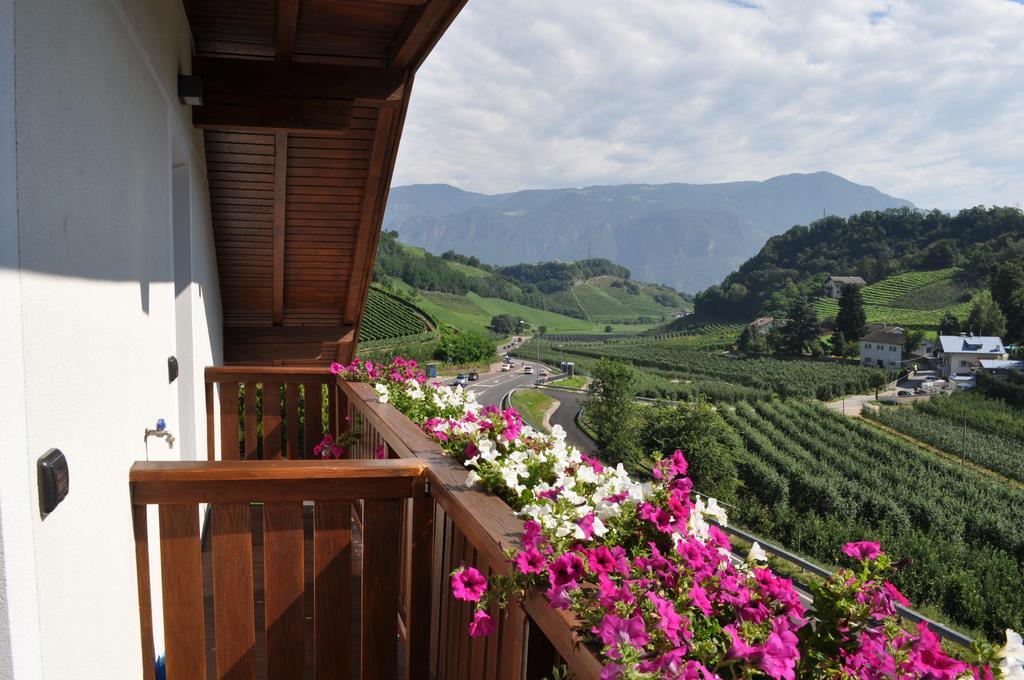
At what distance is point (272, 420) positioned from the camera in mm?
3691

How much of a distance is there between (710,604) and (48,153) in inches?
50.3

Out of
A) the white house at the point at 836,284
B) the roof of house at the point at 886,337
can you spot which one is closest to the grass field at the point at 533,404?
the roof of house at the point at 886,337

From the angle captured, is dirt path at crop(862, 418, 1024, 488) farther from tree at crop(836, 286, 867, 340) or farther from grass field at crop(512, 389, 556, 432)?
grass field at crop(512, 389, 556, 432)

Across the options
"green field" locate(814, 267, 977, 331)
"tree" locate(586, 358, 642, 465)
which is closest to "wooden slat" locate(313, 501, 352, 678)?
"tree" locate(586, 358, 642, 465)

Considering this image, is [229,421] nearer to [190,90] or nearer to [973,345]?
[190,90]

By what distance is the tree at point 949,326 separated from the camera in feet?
160

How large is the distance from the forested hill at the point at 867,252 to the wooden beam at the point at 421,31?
2547 inches

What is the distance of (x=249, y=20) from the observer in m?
3.26

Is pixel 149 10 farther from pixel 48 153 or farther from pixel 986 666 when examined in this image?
pixel 986 666

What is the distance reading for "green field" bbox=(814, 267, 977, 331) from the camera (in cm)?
5333

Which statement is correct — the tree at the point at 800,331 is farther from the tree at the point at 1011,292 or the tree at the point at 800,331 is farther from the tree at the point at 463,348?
the tree at the point at 463,348

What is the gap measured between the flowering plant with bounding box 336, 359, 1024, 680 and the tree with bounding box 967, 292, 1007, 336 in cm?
5627

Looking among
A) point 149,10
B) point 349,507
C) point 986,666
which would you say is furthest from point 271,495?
point 149,10

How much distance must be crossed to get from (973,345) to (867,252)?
26.3 metres
